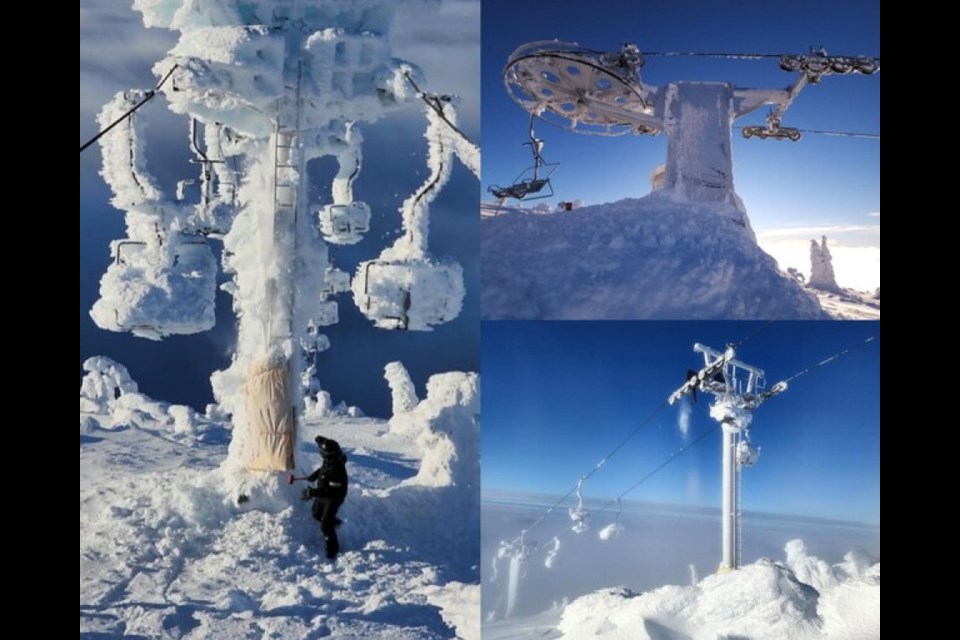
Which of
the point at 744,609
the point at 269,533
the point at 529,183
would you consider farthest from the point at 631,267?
the point at 269,533

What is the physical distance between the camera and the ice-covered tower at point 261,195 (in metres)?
4.23

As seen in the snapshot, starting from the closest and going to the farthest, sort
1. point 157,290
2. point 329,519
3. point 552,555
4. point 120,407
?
1. point 157,290
2. point 329,519
3. point 120,407
4. point 552,555

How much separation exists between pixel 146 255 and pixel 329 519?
150 centimetres

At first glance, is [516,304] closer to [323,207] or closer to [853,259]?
[323,207]

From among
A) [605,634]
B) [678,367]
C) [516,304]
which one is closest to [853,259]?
[678,367]

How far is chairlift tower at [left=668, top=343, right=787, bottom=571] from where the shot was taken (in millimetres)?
4492

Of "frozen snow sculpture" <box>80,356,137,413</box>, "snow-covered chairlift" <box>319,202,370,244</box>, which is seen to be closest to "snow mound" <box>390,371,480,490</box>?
"snow-covered chairlift" <box>319,202,370,244</box>

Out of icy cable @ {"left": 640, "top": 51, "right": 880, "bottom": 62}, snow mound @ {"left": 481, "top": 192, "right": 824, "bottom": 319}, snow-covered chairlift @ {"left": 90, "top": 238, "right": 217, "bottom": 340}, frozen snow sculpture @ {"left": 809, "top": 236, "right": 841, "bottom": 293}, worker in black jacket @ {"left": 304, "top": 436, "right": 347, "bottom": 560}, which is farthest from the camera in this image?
frozen snow sculpture @ {"left": 809, "top": 236, "right": 841, "bottom": 293}

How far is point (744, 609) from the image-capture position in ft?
A: 14.1

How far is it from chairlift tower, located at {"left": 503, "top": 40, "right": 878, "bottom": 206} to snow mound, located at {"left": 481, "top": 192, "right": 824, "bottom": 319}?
191mm

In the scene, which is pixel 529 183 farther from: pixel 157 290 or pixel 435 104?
pixel 157 290

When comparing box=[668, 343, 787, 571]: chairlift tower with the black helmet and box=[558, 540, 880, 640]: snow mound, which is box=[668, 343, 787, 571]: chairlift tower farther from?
the black helmet

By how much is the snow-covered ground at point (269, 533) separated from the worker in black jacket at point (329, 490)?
0.08 m
